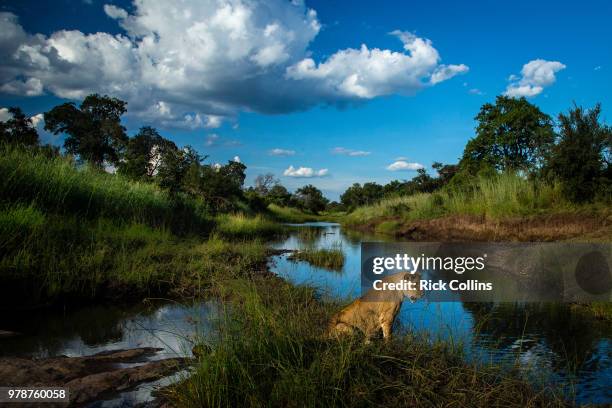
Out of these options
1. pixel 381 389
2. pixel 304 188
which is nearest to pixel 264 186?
pixel 304 188

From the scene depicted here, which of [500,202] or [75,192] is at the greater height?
[500,202]

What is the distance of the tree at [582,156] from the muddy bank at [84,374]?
15.0 meters

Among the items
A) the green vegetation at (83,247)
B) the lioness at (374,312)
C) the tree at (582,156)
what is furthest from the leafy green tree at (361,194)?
the lioness at (374,312)

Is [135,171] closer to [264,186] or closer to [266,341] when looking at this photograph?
[266,341]

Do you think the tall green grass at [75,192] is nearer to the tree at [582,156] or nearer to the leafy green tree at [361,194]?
the tree at [582,156]

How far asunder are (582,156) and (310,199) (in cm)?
7301

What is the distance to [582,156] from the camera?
45.8 feet

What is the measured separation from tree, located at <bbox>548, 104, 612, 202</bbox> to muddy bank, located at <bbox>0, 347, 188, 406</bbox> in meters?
15.0

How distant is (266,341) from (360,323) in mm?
908

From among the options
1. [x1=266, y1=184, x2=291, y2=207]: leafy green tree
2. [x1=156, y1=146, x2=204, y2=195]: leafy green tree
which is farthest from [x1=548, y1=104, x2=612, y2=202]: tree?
[x1=266, y1=184, x2=291, y2=207]: leafy green tree

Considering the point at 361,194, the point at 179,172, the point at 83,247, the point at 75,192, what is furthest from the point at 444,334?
the point at 361,194

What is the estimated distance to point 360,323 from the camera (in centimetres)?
350

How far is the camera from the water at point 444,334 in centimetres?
404

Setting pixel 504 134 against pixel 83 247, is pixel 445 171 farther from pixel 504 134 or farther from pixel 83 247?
pixel 83 247
